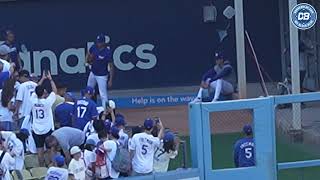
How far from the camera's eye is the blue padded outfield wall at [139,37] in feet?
86.9

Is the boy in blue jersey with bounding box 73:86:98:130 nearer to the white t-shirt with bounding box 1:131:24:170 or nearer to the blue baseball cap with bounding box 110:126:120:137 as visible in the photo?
the blue baseball cap with bounding box 110:126:120:137

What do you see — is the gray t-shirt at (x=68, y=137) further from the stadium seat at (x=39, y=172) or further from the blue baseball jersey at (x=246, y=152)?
the blue baseball jersey at (x=246, y=152)

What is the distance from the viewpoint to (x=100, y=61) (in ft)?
72.6

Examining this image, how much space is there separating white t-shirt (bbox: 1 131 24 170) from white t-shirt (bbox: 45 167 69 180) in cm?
92

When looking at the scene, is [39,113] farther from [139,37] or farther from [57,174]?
[139,37]

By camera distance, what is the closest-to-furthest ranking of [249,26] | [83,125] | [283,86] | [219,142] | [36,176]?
[36,176], [83,125], [219,142], [283,86], [249,26]

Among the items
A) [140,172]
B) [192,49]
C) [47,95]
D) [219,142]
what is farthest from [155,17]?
[140,172]

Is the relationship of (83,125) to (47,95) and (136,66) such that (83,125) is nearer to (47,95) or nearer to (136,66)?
(47,95)

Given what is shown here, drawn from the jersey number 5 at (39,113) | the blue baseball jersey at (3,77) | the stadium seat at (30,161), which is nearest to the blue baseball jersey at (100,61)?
the blue baseball jersey at (3,77)

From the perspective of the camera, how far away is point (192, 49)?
26.8m

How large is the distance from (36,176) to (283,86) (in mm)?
11200

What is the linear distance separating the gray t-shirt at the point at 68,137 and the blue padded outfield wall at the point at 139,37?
11.3 meters

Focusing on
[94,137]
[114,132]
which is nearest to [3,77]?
[94,137]

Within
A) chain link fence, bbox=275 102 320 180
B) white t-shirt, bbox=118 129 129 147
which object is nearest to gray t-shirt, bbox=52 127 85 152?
white t-shirt, bbox=118 129 129 147
